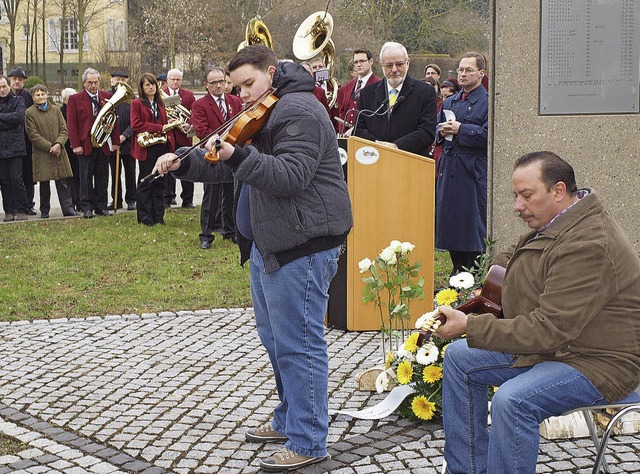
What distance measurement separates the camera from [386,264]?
5758 millimetres

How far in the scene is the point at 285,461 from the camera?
15.4 feet

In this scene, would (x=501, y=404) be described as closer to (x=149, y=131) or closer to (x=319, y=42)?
(x=319, y=42)

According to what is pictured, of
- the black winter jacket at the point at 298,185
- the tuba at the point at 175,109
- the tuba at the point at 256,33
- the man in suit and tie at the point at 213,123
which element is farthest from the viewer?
the tuba at the point at 175,109

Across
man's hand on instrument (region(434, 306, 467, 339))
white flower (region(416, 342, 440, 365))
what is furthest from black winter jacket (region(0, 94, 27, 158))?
man's hand on instrument (region(434, 306, 467, 339))

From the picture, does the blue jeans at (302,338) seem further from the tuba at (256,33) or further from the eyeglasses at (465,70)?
the tuba at (256,33)

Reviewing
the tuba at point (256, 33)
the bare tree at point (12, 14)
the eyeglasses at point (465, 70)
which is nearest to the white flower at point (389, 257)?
the eyeglasses at point (465, 70)

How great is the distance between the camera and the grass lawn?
8.65m

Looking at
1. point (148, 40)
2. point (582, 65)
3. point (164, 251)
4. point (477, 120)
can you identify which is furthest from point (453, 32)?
point (582, 65)

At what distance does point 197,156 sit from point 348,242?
2.52 m

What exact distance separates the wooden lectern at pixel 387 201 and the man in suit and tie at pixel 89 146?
297 inches

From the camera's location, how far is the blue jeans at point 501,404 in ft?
12.4

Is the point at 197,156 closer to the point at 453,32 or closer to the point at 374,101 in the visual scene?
the point at 374,101

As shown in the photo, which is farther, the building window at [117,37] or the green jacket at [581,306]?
the building window at [117,37]

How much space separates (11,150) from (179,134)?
2299 mm
